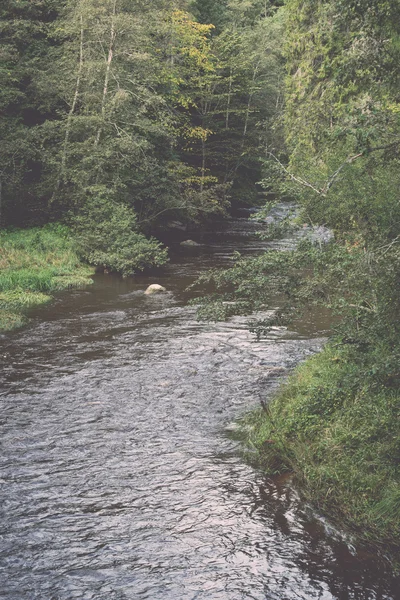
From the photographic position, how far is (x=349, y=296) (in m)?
8.09

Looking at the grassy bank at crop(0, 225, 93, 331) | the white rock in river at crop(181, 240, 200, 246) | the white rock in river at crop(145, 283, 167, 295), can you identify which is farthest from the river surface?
the white rock in river at crop(181, 240, 200, 246)

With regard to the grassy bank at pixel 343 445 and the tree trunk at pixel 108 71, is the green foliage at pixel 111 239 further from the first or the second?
the grassy bank at pixel 343 445

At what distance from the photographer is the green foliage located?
21.7m

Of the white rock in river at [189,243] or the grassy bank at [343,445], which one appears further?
the white rock in river at [189,243]

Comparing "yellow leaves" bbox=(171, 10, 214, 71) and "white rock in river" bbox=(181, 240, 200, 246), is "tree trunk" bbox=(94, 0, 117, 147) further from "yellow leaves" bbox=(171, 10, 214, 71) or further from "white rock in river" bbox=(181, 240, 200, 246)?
"yellow leaves" bbox=(171, 10, 214, 71)

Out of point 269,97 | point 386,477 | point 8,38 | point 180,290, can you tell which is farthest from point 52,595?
point 269,97

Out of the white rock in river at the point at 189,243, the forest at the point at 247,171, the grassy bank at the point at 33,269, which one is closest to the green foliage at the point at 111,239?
the forest at the point at 247,171

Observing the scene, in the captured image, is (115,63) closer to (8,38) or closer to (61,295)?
(8,38)

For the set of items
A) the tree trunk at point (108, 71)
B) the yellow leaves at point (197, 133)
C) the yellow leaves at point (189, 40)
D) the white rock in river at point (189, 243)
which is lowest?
the white rock in river at point (189, 243)

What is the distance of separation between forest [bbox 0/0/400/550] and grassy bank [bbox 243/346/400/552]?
20 millimetres

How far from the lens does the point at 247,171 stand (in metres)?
39.2

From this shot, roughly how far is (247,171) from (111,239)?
19017 millimetres

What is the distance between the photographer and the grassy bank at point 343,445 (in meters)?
6.20

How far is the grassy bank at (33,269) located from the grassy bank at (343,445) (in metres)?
8.46
